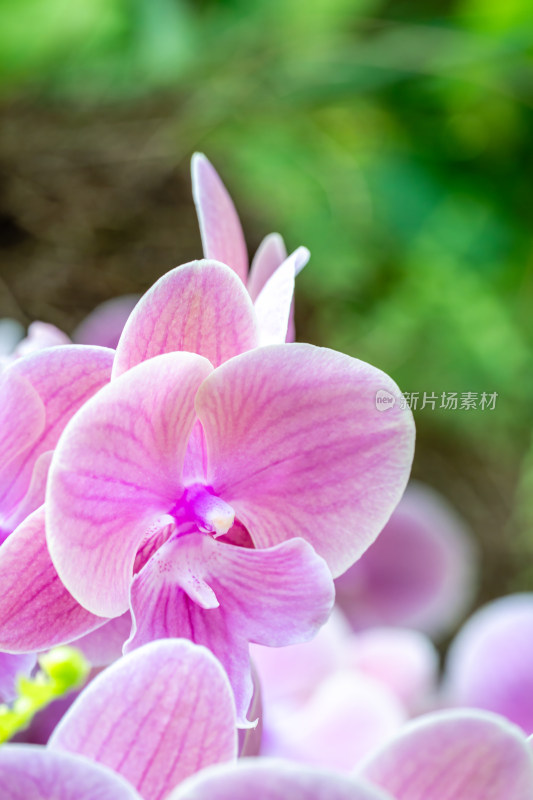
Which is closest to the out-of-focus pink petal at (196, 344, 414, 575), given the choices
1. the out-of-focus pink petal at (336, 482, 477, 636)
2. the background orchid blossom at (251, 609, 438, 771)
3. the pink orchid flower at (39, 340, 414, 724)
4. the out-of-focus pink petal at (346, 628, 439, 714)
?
the pink orchid flower at (39, 340, 414, 724)

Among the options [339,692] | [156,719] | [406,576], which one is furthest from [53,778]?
[406,576]

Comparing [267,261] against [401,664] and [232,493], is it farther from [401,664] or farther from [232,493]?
[401,664]

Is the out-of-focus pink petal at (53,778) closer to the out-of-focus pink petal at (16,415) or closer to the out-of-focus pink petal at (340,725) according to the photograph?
the out-of-focus pink petal at (16,415)

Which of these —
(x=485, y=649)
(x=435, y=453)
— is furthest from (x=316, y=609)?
(x=435, y=453)

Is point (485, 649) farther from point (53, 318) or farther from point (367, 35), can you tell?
point (367, 35)

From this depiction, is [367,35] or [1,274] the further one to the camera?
[367,35]

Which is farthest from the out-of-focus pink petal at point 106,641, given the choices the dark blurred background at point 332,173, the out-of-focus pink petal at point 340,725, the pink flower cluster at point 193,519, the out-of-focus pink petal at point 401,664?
the dark blurred background at point 332,173

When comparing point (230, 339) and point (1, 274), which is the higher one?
point (230, 339)
